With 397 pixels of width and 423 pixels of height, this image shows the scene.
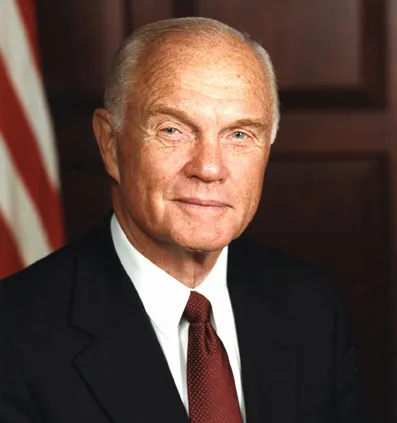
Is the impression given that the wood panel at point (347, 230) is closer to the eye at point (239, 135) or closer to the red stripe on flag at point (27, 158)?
the red stripe on flag at point (27, 158)

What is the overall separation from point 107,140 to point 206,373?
42 cm

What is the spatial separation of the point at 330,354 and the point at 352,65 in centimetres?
68

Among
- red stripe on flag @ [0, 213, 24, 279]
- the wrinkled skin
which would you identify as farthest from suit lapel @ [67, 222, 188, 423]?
red stripe on flag @ [0, 213, 24, 279]

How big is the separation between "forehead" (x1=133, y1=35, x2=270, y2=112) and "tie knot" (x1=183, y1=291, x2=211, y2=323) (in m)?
0.34

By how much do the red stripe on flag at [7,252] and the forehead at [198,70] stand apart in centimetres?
58

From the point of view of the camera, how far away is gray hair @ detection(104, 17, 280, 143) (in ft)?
4.78

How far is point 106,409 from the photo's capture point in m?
1.47

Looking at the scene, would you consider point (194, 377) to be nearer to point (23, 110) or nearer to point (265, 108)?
point (265, 108)

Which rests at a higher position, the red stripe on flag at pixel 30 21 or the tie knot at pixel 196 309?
the red stripe on flag at pixel 30 21

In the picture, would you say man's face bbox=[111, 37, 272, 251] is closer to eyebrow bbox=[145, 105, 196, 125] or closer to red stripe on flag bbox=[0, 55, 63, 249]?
eyebrow bbox=[145, 105, 196, 125]

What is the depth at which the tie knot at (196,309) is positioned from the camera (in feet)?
5.13

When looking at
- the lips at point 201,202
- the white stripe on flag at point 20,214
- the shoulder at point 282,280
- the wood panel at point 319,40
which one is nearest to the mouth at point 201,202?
the lips at point 201,202

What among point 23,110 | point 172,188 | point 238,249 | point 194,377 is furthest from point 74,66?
point 194,377

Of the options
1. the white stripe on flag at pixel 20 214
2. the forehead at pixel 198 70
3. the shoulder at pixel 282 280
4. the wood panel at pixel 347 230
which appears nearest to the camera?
the forehead at pixel 198 70
